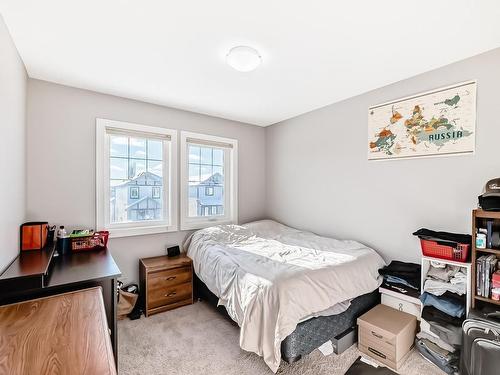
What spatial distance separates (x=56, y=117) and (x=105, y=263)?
1.64 m

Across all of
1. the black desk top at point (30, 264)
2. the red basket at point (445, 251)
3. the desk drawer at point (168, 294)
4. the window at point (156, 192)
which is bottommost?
the desk drawer at point (168, 294)

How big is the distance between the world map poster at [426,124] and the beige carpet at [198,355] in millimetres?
1780

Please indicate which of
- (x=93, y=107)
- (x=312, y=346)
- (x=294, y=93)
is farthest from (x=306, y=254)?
(x=93, y=107)

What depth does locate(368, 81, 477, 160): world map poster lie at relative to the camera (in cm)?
204

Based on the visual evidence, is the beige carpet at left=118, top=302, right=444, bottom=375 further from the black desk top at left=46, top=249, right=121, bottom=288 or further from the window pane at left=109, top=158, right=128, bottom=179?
the window pane at left=109, top=158, right=128, bottom=179

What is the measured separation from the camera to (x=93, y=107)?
2662 mm

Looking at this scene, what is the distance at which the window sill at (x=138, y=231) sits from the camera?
9.00 feet

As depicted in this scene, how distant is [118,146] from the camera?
9.33 feet

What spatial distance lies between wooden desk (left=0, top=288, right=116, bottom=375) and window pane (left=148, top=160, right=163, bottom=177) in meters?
1.89

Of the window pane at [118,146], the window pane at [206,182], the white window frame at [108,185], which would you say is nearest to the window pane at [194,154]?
the window pane at [206,182]

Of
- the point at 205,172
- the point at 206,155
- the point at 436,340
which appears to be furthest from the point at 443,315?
the point at 206,155

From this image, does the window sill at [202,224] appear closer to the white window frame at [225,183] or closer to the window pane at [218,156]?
the white window frame at [225,183]

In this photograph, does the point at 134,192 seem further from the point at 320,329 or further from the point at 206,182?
the point at 320,329

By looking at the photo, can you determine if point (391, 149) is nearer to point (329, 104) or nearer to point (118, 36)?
point (329, 104)
